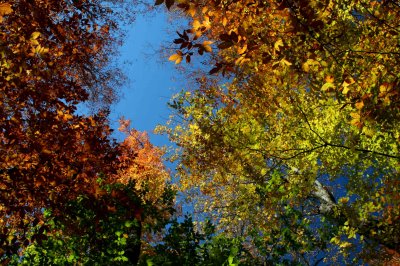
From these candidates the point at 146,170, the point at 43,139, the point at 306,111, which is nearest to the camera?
the point at 43,139

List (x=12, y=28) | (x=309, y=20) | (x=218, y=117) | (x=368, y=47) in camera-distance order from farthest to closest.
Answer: (x=218, y=117), (x=368, y=47), (x=12, y=28), (x=309, y=20)

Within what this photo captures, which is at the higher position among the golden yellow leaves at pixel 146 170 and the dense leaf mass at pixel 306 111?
the golden yellow leaves at pixel 146 170

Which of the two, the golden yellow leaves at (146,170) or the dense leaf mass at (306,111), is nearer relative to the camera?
the dense leaf mass at (306,111)

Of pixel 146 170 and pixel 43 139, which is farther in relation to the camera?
pixel 146 170

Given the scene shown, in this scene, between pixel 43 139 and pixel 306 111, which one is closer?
pixel 43 139

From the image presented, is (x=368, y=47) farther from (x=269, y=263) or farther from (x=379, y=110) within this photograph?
(x=269, y=263)

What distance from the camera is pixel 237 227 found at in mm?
18656

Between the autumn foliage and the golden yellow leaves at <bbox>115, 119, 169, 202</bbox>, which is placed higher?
the golden yellow leaves at <bbox>115, 119, 169, 202</bbox>

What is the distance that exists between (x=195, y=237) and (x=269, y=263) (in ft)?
5.26

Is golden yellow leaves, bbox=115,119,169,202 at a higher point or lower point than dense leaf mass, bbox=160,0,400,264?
higher

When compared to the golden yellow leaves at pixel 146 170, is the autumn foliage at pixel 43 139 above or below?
below

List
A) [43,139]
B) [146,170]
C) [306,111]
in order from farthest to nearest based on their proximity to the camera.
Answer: [146,170], [306,111], [43,139]

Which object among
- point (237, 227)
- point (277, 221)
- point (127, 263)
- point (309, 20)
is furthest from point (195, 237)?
point (237, 227)

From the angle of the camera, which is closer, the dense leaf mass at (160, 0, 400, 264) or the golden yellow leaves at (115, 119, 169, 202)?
the dense leaf mass at (160, 0, 400, 264)
